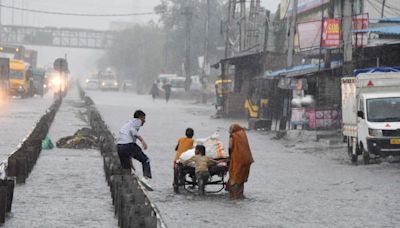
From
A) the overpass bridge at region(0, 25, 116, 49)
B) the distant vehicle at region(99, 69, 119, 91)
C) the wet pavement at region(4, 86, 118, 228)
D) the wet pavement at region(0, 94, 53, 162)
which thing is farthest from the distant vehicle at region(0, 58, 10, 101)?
the overpass bridge at region(0, 25, 116, 49)

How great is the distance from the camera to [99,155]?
24203mm

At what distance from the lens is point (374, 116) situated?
23.1 meters

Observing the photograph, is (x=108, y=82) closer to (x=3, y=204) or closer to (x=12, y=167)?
(x=12, y=167)

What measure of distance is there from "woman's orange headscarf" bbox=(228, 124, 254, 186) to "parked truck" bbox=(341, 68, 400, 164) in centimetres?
746

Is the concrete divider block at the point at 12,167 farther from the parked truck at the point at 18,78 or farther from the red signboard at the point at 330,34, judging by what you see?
the parked truck at the point at 18,78

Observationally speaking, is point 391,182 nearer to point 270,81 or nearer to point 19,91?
point 270,81

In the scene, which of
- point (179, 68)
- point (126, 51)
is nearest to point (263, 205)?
point (179, 68)

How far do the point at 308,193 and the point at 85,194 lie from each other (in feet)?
14.0

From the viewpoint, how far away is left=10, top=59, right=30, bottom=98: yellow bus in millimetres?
65875

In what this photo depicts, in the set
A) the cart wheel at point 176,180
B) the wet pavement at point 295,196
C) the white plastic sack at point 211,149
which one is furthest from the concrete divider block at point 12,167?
the white plastic sack at point 211,149

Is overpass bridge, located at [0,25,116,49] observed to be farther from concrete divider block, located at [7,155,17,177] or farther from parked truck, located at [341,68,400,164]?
concrete divider block, located at [7,155,17,177]

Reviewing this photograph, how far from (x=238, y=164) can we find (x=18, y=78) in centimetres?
5239

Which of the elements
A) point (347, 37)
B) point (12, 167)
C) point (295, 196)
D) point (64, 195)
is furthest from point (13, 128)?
point (295, 196)

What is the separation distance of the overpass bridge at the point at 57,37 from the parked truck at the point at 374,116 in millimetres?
139035
